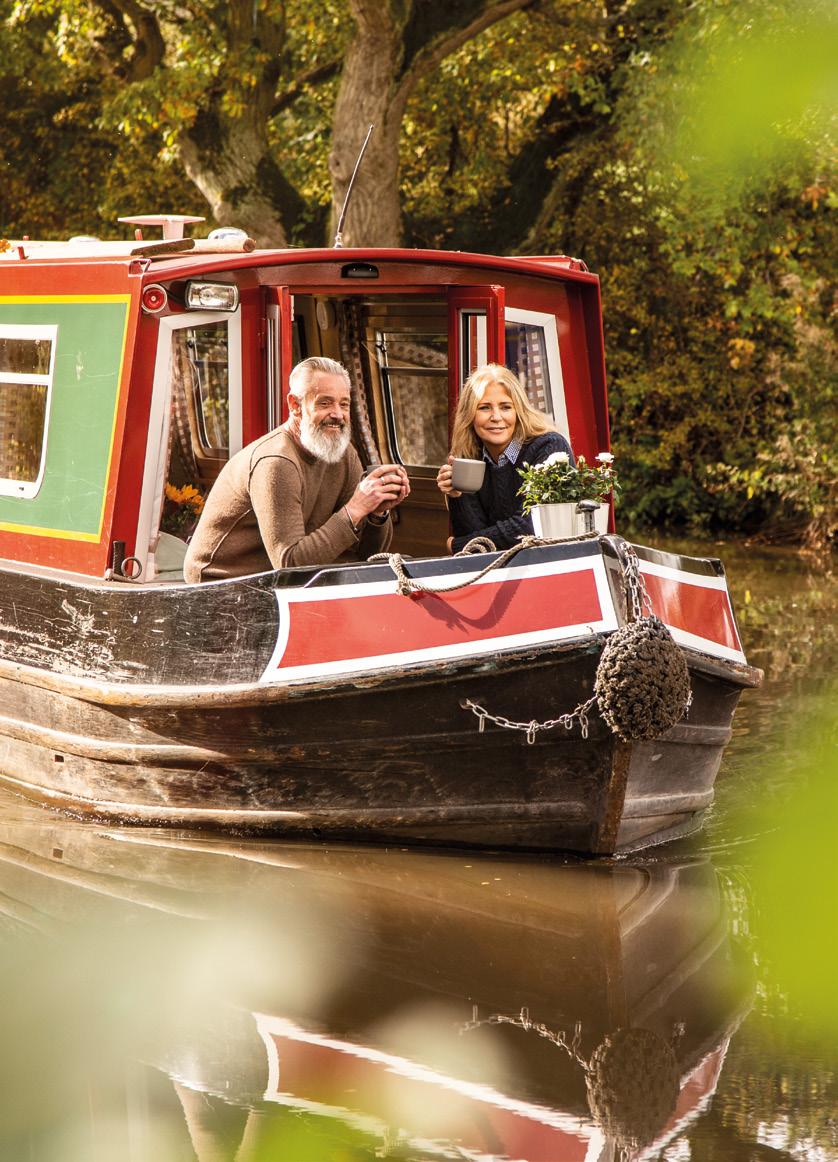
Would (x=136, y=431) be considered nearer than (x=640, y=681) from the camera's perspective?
No

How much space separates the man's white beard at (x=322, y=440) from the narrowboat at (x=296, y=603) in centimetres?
49

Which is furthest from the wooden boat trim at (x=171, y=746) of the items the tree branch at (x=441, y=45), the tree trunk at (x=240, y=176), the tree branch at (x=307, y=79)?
the tree branch at (x=307, y=79)

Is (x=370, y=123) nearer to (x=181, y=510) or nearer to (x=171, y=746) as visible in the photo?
(x=181, y=510)

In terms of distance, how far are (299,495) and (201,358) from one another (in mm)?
1083

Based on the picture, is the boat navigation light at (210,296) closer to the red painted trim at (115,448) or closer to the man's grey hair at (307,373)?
the red painted trim at (115,448)

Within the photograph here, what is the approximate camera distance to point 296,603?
552cm

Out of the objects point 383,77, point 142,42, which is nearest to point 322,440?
point 383,77

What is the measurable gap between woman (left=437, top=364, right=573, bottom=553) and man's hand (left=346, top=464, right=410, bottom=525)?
0.38 meters

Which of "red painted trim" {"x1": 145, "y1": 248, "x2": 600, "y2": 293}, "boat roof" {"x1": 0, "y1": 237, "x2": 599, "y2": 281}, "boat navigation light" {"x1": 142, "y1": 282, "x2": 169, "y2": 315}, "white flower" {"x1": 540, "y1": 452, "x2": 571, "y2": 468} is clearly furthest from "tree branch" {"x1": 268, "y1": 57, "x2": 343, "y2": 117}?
"white flower" {"x1": 540, "y1": 452, "x2": 571, "y2": 468}

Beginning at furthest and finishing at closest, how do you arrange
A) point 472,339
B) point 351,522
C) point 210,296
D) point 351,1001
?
point 472,339, point 210,296, point 351,522, point 351,1001

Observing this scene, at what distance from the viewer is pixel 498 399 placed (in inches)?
235

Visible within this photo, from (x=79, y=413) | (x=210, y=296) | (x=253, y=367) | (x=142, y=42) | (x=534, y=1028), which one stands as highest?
(x=142, y=42)

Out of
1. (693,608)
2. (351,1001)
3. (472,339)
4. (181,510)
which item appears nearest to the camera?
(351,1001)

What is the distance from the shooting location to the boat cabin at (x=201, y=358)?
20.4 ft
